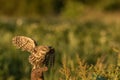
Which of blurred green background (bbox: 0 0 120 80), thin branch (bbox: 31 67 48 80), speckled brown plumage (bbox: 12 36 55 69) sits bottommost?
blurred green background (bbox: 0 0 120 80)

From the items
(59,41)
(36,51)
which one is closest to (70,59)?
(36,51)

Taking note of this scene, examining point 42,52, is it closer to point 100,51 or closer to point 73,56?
point 73,56

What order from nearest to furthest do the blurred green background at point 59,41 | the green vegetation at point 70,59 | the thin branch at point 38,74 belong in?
1. the thin branch at point 38,74
2. the green vegetation at point 70,59
3. the blurred green background at point 59,41

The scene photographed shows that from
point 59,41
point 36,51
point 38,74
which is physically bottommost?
point 59,41

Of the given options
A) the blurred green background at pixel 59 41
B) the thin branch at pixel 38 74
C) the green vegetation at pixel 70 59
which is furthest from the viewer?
the blurred green background at pixel 59 41

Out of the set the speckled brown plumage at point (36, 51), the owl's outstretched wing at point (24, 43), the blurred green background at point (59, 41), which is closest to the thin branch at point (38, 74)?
the speckled brown plumage at point (36, 51)

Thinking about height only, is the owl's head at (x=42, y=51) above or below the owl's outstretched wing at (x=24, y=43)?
below

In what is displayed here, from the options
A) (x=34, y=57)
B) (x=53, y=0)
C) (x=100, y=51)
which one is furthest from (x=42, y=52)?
(x=53, y=0)

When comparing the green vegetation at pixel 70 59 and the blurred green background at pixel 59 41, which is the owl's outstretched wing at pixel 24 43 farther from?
the blurred green background at pixel 59 41

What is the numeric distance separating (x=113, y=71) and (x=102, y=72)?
0.08 m

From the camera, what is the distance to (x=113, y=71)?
13.2 ft

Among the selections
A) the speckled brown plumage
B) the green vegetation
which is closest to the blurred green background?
the green vegetation

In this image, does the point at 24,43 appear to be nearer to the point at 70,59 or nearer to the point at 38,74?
the point at 38,74

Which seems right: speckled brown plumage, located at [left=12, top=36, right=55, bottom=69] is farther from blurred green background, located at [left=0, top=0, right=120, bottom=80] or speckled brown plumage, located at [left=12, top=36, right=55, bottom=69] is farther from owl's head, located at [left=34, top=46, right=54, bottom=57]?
blurred green background, located at [left=0, top=0, right=120, bottom=80]
